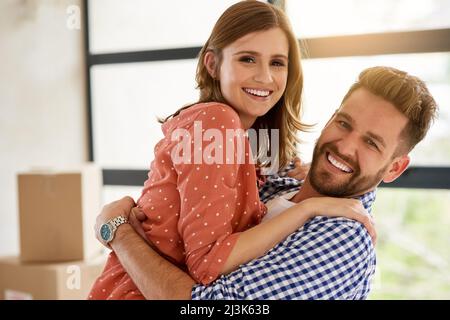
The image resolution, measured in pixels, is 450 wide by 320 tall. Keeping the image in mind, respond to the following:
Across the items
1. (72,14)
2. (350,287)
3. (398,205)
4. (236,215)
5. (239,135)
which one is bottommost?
(398,205)

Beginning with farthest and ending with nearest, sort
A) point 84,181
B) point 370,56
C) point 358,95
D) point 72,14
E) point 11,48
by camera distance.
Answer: point 72,14, point 11,48, point 84,181, point 370,56, point 358,95

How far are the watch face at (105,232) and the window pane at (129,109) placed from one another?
1.87 m

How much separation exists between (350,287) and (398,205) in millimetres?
1553

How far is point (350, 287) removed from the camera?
115cm

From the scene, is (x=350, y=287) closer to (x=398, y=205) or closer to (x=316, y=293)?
(x=316, y=293)

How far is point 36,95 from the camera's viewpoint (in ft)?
9.91

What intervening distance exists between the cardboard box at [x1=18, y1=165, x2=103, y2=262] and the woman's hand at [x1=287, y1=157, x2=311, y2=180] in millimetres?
1306

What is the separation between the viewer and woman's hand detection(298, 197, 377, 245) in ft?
3.74

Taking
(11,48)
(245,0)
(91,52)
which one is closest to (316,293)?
(245,0)

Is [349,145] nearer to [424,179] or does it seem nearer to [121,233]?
[121,233]

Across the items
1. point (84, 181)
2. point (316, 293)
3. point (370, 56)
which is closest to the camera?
point (316, 293)

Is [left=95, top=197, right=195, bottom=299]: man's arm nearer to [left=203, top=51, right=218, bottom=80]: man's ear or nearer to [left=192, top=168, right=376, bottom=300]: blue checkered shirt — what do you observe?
[left=192, top=168, right=376, bottom=300]: blue checkered shirt

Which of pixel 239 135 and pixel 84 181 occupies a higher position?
pixel 239 135

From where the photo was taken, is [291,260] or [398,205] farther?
[398,205]
